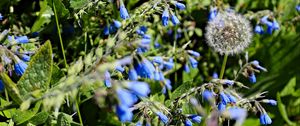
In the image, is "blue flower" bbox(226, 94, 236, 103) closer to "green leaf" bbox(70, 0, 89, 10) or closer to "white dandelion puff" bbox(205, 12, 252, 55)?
"white dandelion puff" bbox(205, 12, 252, 55)

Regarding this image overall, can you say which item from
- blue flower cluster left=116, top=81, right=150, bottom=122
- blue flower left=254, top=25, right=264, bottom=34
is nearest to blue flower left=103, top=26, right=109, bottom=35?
blue flower left=254, top=25, right=264, bottom=34

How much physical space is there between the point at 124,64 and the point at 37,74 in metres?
0.39

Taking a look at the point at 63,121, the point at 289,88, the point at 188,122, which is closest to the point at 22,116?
the point at 63,121

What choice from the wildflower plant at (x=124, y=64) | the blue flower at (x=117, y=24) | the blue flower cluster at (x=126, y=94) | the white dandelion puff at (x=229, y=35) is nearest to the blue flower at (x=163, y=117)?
the wildflower plant at (x=124, y=64)

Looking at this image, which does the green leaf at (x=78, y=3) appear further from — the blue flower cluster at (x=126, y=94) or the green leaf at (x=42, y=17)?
the blue flower cluster at (x=126, y=94)

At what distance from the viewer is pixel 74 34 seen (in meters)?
4.15

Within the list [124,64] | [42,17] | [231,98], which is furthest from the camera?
[42,17]

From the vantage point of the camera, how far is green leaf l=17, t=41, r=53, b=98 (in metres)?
2.56

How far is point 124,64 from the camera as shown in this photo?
2.64 m

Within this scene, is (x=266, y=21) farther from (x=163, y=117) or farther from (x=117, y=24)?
(x=163, y=117)

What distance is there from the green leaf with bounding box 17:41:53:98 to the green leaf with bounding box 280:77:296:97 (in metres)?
2.86

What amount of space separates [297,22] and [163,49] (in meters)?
1.36

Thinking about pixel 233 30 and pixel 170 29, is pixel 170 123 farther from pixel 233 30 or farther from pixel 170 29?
pixel 170 29

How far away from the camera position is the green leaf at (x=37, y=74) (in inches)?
101
